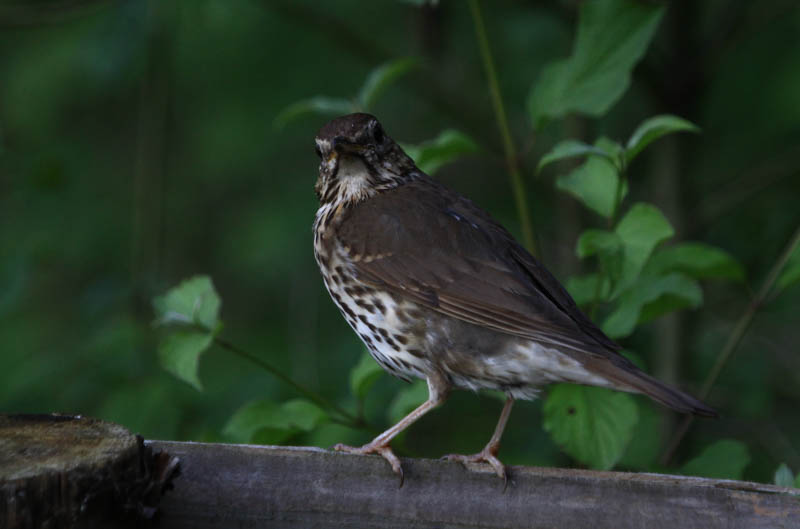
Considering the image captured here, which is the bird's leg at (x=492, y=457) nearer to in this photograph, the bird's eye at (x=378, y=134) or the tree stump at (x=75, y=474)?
the tree stump at (x=75, y=474)

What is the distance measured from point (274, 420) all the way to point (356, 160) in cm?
80

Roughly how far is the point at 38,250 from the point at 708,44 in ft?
9.08

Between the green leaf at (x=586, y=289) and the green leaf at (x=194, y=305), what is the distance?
0.87m

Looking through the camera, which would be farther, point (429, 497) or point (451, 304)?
point (451, 304)

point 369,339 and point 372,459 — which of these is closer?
point 372,459

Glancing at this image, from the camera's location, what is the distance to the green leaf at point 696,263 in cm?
252

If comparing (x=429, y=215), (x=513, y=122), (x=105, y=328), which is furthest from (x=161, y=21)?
(x=429, y=215)

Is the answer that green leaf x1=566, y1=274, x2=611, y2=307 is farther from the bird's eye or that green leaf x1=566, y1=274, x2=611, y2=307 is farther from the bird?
the bird's eye

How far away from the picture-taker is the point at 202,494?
6.18ft

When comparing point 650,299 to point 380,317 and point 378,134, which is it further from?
point 378,134

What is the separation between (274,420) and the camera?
248 cm

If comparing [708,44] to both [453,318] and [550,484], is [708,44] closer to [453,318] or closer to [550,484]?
[453,318]

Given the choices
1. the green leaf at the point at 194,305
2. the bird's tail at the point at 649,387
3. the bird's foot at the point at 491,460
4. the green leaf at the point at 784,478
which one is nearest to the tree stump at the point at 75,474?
the bird's foot at the point at 491,460

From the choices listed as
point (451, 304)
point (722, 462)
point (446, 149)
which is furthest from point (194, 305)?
point (722, 462)
